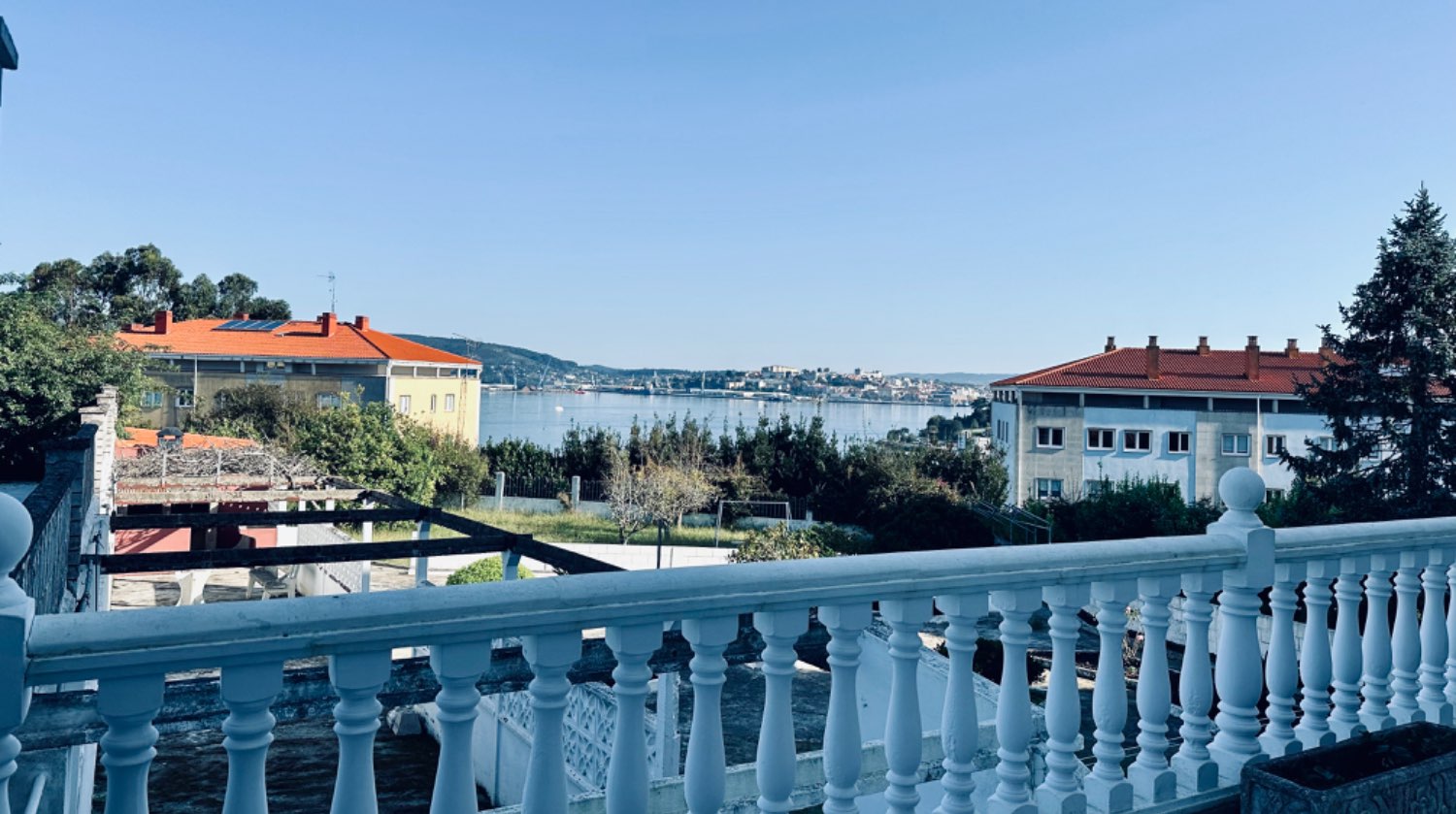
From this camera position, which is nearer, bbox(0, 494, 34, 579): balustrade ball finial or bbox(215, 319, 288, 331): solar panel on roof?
bbox(0, 494, 34, 579): balustrade ball finial

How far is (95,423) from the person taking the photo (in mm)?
11031

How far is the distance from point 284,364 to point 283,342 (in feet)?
3.80

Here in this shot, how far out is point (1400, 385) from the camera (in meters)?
16.6

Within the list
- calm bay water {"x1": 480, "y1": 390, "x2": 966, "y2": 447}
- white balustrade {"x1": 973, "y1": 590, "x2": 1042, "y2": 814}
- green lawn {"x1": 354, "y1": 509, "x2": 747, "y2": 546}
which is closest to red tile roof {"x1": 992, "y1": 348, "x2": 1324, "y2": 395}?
calm bay water {"x1": 480, "y1": 390, "x2": 966, "y2": 447}

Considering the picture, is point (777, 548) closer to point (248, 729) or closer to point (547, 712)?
point (547, 712)

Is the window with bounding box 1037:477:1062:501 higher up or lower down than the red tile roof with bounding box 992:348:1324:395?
lower down

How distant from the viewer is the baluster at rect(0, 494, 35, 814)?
3.79 ft

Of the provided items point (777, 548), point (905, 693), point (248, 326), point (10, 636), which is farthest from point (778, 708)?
point (248, 326)

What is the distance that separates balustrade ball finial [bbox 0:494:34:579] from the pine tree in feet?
61.1

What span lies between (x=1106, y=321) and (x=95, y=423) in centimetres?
4133

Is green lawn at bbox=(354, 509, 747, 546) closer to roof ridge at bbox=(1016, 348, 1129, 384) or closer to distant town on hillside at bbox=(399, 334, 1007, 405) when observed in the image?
roof ridge at bbox=(1016, 348, 1129, 384)

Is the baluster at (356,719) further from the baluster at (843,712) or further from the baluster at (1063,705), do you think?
the baluster at (1063,705)

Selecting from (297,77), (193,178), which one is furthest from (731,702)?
(193,178)

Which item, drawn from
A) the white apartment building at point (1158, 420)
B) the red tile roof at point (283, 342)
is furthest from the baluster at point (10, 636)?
the red tile roof at point (283, 342)
